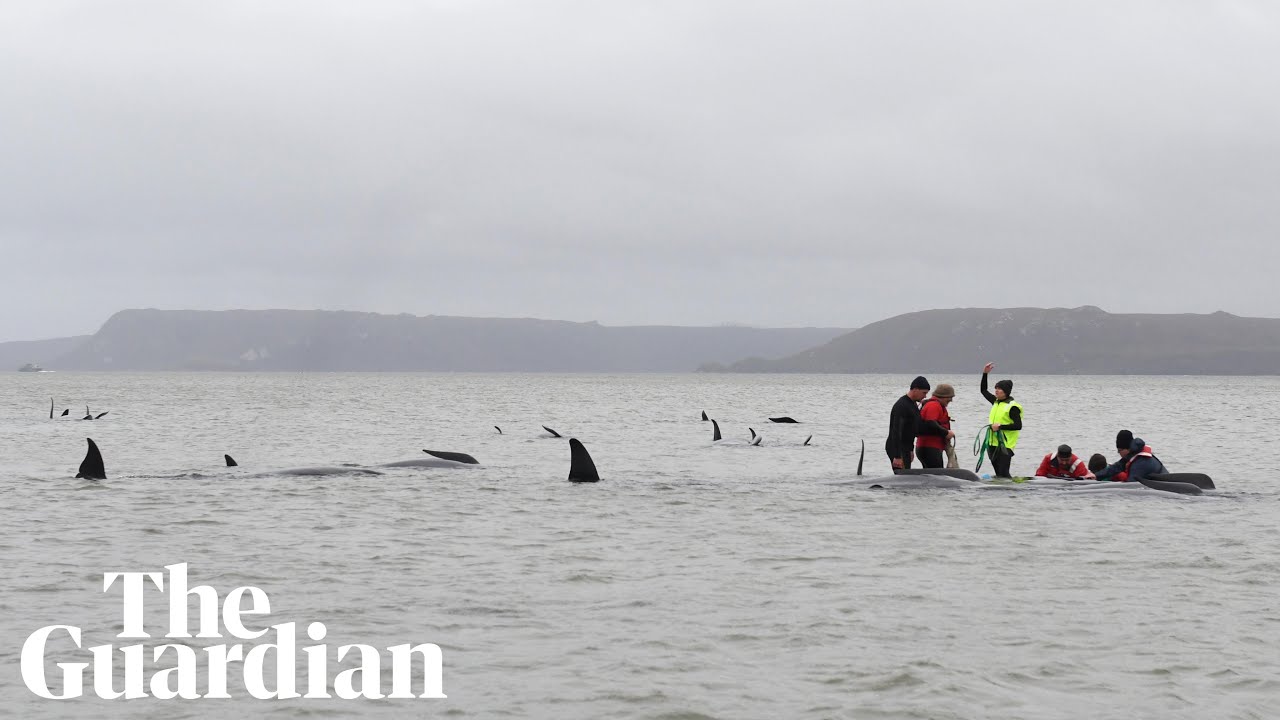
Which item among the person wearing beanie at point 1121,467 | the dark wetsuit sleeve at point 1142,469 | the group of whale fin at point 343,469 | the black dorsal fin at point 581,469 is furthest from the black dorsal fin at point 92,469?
the dark wetsuit sleeve at point 1142,469

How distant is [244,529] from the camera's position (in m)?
18.2

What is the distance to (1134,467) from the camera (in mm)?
23344

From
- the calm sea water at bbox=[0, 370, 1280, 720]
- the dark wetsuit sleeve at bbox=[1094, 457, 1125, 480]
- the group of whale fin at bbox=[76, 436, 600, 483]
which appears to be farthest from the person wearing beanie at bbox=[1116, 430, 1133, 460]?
the group of whale fin at bbox=[76, 436, 600, 483]

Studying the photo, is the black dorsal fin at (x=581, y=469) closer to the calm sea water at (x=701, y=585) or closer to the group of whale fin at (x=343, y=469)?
the group of whale fin at (x=343, y=469)

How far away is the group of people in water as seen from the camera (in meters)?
21.8

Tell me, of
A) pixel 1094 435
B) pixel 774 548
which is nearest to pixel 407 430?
pixel 1094 435

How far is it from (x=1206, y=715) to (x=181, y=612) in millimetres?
8630

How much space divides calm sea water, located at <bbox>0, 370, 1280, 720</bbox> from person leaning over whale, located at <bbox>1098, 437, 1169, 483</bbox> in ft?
3.69

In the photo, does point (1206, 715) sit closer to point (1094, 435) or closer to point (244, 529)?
point (244, 529)

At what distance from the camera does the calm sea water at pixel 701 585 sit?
9.58 metres

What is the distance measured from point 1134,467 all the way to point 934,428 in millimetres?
4016

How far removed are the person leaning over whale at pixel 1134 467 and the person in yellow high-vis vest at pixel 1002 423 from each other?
5.52 ft

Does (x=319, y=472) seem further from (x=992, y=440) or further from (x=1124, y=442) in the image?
(x=1124, y=442)

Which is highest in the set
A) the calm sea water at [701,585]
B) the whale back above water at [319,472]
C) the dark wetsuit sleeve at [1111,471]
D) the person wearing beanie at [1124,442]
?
the person wearing beanie at [1124,442]
